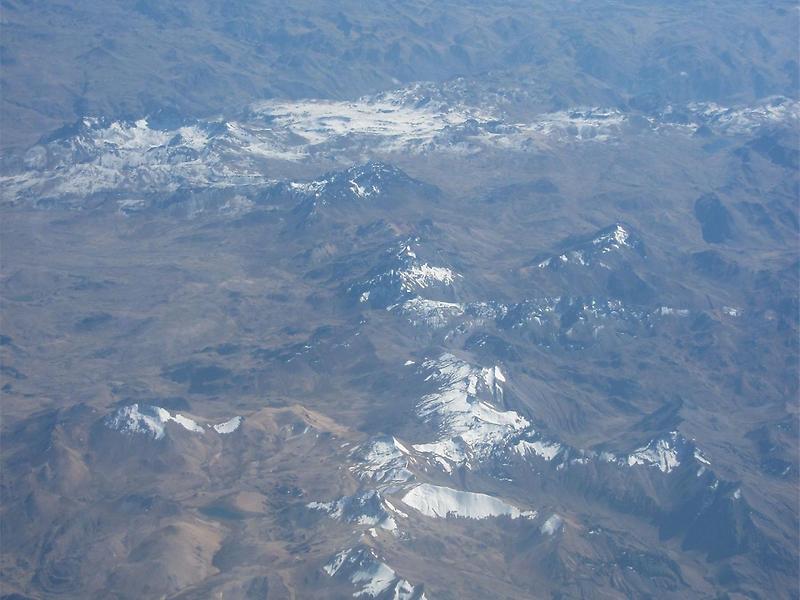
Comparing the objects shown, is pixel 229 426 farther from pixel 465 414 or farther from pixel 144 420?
pixel 465 414

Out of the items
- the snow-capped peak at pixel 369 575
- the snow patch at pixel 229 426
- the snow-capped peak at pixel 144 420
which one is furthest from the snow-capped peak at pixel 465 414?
the snow-capped peak at pixel 144 420

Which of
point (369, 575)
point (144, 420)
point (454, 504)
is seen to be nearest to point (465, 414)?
point (454, 504)

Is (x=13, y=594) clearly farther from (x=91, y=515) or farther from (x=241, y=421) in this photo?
(x=241, y=421)

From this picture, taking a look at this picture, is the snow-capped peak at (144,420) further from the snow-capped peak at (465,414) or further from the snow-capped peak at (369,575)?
the snow-capped peak at (369,575)

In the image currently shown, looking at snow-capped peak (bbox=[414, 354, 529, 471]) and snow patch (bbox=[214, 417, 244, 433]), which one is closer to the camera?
snow-capped peak (bbox=[414, 354, 529, 471])

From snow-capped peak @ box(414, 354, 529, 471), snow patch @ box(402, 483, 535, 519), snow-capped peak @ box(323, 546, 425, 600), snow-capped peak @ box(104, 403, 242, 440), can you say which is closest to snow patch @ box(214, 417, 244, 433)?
snow-capped peak @ box(104, 403, 242, 440)

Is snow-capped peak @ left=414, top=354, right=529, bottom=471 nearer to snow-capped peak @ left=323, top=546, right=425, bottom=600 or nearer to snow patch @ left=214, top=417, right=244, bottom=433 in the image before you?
snow patch @ left=214, top=417, right=244, bottom=433

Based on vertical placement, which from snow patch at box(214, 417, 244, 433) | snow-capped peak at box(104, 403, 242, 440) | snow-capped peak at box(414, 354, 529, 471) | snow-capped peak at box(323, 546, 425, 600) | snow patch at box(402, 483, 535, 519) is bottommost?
→ snow patch at box(214, 417, 244, 433)

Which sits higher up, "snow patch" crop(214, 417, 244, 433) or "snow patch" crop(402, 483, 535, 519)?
"snow patch" crop(402, 483, 535, 519)

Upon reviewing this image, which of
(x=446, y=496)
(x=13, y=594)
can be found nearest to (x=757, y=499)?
(x=446, y=496)

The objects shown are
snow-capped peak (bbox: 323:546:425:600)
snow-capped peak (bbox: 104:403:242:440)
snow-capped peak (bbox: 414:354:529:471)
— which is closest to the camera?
snow-capped peak (bbox: 323:546:425:600)

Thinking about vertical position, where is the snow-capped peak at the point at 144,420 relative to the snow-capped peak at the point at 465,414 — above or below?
below

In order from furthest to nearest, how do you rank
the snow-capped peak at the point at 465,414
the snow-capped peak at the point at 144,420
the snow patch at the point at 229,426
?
1. the snow patch at the point at 229,426
2. the snow-capped peak at the point at 144,420
3. the snow-capped peak at the point at 465,414
